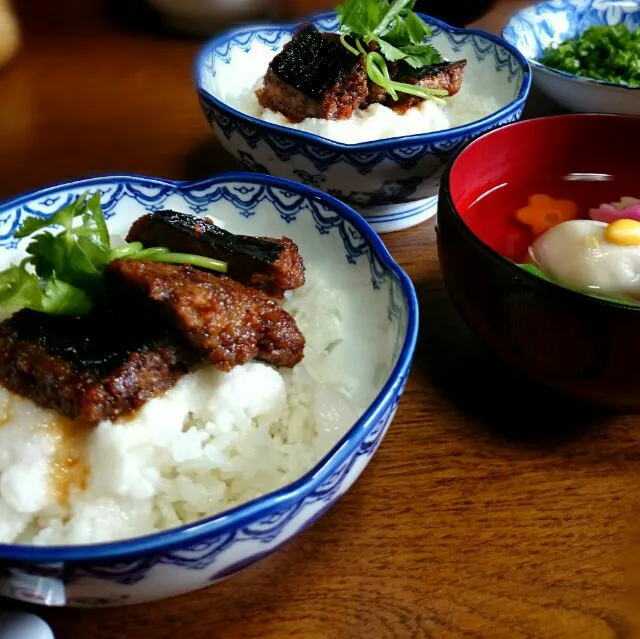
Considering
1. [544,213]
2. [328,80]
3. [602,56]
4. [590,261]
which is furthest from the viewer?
[602,56]

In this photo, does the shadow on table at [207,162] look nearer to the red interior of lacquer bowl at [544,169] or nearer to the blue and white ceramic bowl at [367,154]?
the blue and white ceramic bowl at [367,154]

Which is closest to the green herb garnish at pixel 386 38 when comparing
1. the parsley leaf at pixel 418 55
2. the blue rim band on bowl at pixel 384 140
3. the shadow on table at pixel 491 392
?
the parsley leaf at pixel 418 55

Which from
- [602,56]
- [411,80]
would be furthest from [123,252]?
[602,56]

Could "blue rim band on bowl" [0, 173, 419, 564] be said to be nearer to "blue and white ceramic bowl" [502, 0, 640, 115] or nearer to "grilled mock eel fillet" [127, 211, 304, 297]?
"grilled mock eel fillet" [127, 211, 304, 297]

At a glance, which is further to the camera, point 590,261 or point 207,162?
point 207,162

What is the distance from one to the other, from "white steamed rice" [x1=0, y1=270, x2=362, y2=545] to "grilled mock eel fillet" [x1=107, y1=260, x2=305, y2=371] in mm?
51

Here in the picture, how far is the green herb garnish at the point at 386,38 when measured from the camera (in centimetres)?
197

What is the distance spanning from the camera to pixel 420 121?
79.8 inches

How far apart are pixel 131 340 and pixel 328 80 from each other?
116cm

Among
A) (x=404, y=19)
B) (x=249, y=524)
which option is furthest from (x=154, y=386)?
(x=404, y=19)

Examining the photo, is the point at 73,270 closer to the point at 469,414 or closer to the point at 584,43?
the point at 469,414

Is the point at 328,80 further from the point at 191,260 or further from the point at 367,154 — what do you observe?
the point at 191,260

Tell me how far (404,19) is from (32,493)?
1.77 metres

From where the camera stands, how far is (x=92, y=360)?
1104mm
